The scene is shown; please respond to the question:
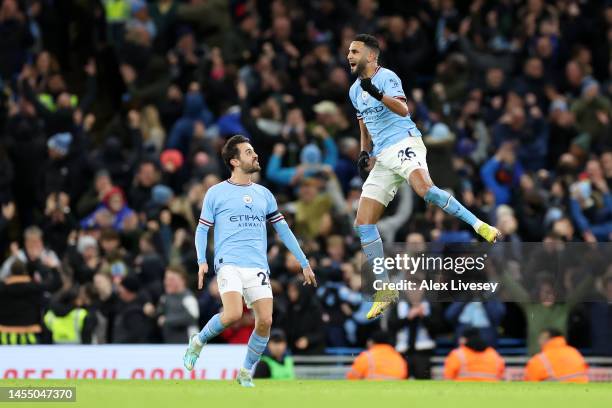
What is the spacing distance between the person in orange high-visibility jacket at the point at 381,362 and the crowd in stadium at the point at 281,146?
0.80 metres

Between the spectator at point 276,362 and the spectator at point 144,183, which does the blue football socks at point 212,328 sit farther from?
the spectator at point 144,183

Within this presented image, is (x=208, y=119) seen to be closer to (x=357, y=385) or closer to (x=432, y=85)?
(x=432, y=85)

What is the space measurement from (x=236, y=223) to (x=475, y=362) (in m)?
4.68

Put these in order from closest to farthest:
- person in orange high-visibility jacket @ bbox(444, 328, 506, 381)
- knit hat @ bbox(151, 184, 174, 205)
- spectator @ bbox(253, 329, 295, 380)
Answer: person in orange high-visibility jacket @ bbox(444, 328, 506, 381) < spectator @ bbox(253, 329, 295, 380) < knit hat @ bbox(151, 184, 174, 205)

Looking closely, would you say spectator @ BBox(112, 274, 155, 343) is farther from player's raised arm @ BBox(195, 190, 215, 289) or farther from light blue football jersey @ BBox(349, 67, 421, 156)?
light blue football jersey @ BBox(349, 67, 421, 156)

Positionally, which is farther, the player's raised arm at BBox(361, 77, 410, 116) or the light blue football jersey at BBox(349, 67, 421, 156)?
the light blue football jersey at BBox(349, 67, 421, 156)

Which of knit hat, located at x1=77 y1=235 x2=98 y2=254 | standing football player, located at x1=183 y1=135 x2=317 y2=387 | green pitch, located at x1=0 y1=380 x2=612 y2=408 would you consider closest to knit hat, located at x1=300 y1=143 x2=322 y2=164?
knit hat, located at x1=77 y1=235 x2=98 y2=254

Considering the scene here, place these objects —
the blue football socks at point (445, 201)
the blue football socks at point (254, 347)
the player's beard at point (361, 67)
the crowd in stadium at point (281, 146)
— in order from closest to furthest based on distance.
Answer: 1. the blue football socks at point (254, 347)
2. the player's beard at point (361, 67)
3. the blue football socks at point (445, 201)
4. the crowd in stadium at point (281, 146)

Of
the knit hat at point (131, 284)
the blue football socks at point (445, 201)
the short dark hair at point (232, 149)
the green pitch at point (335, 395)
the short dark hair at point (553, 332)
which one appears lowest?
the green pitch at point (335, 395)

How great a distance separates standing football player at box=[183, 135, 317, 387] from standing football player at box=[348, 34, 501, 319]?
3.99ft

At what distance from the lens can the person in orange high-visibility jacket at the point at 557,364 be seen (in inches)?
773

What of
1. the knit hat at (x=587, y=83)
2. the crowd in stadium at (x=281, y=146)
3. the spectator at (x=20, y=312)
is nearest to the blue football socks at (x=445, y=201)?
the crowd in stadium at (x=281, y=146)

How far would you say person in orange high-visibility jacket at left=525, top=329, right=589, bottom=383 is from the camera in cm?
1964

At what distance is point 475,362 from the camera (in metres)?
19.9
